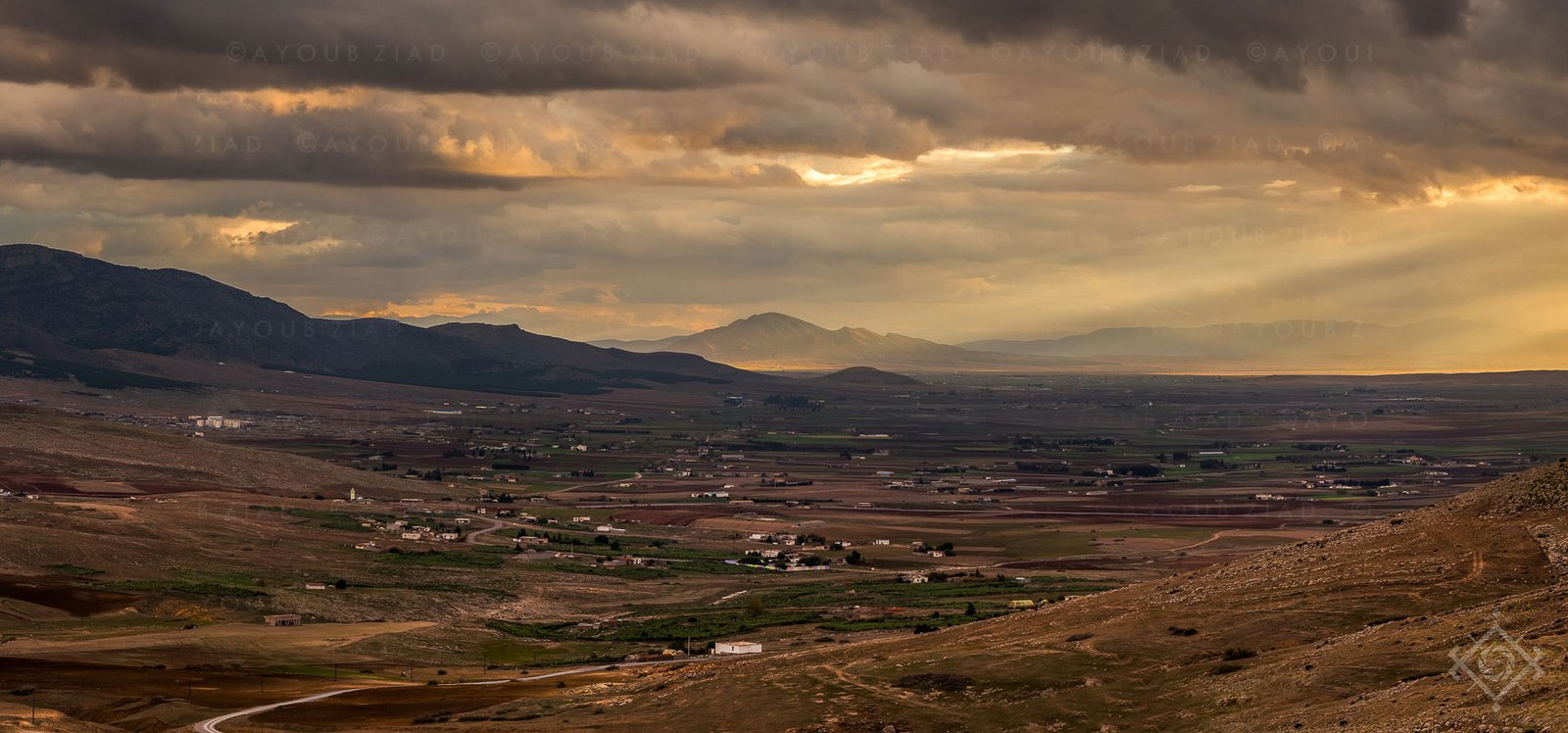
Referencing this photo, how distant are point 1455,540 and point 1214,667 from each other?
21734 millimetres

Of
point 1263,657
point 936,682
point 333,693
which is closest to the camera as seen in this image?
point 1263,657

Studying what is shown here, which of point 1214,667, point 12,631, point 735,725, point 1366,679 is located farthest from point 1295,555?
point 12,631

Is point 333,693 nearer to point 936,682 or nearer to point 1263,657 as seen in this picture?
point 936,682

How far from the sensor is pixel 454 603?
189250 millimetres

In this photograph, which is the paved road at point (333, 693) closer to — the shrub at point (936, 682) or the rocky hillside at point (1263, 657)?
the rocky hillside at point (1263, 657)

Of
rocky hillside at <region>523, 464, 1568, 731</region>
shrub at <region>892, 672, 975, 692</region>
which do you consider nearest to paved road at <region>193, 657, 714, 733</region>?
rocky hillside at <region>523, 464, 1568, 731</region>

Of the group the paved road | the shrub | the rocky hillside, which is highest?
the rocky hillside

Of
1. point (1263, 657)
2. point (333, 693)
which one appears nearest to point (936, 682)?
point (1263, 657)

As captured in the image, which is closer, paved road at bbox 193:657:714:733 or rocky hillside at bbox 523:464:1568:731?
rocky hillside at bbox 523:464:1568:731

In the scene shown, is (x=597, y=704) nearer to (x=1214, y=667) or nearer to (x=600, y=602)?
(x=1214, y=667)

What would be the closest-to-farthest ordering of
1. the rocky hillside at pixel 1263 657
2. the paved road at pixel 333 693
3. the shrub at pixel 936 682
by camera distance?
the rocky hillside at pixel 1263 657
the shrub at pixel 936 682
the paved road at pixel 333 693

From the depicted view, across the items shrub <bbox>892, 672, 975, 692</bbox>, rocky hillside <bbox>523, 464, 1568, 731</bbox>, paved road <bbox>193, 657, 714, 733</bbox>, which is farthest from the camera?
paved road <bbox>193, 657, 714, 733</bbox>

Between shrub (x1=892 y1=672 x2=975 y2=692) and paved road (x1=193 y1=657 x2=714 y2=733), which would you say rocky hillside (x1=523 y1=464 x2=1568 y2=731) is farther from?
paved road (x1=193 y1=657 x2=714 y2=733)

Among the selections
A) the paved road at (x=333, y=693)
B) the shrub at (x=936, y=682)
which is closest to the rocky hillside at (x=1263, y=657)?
the shrub at (x=936, y=682)
